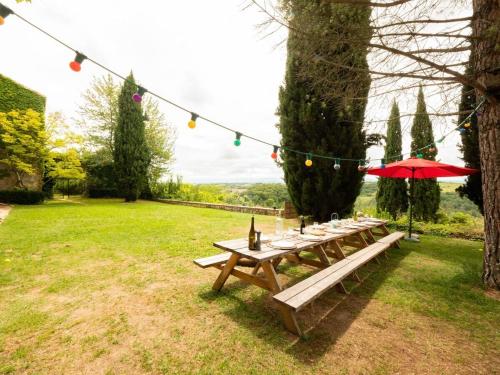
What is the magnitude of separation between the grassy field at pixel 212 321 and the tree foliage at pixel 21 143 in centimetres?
1054

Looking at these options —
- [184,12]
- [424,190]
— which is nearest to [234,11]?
[184,12]

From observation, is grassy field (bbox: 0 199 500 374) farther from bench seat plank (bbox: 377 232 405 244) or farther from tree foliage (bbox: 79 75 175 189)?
tree foliage (bbox: 79 75 175 189)

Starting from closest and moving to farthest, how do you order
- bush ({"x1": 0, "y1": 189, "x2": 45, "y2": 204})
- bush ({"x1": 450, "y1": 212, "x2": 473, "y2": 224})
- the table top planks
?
the table top planks < bush ({"x1": 450, "y1": 212, "x2": 473, "y2": 224}) < bush ({"x1": 0, "y1": 189, "x2": 45, "y2": 204})

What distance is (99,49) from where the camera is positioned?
8.53 ft

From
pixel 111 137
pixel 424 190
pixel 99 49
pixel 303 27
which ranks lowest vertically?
pixel 424 190

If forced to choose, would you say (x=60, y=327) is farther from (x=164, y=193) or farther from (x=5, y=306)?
(x=164, y=193)

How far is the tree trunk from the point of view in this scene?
9.77 feet

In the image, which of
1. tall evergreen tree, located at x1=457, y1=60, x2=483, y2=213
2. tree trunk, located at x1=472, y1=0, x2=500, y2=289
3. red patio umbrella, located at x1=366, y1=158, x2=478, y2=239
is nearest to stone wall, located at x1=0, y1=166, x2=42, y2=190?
red patio umbrella, located at x1=366, y1=158, x2=478, y2=239

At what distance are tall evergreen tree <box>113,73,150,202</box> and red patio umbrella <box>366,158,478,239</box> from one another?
14.0 meters

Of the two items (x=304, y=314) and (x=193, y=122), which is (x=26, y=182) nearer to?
(x=193, y=122)

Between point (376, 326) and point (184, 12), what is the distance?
4.55 metres

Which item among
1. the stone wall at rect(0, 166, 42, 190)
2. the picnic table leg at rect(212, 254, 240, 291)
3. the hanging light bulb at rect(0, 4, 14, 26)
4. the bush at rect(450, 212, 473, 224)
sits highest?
the hanging light bulb at rect(0, 4, 14, 26)

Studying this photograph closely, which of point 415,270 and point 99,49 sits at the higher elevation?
point 99,49

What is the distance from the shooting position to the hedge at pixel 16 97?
1228 cm
